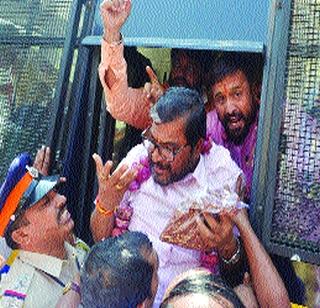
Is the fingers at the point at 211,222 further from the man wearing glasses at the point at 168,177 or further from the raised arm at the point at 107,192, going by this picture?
the raised arm at the point at 107,192

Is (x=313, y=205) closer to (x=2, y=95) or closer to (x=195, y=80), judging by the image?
(x=195, y=80)

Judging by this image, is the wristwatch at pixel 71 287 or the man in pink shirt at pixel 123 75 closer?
the wristwatch at pixel 71 287

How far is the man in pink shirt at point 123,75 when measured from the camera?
288 centimetres

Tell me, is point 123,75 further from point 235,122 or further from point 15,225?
point 15,225

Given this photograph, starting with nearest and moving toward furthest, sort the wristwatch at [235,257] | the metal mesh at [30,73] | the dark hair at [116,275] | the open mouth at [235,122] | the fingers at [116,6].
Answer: the dark hair at [116,275] < the wristwatch at [235,257] < the fingers at [116,6] < the open mouth at [235,122] < the metal mesh at [30,73]

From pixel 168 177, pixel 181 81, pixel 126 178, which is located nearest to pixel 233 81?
pixel 181 81

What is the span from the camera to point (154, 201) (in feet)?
9.46

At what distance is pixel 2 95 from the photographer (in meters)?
3.43

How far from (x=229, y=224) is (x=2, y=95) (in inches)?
68.2

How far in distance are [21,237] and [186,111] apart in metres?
1.12

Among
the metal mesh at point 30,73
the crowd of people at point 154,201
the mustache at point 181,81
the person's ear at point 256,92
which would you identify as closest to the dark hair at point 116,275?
the crowd of people at point 154,201

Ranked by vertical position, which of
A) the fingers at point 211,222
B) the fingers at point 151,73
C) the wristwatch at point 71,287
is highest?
the fingers at point 151,73

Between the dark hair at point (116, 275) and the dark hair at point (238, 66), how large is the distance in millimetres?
1367

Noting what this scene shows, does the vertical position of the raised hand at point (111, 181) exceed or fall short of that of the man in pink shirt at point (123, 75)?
it falls short
